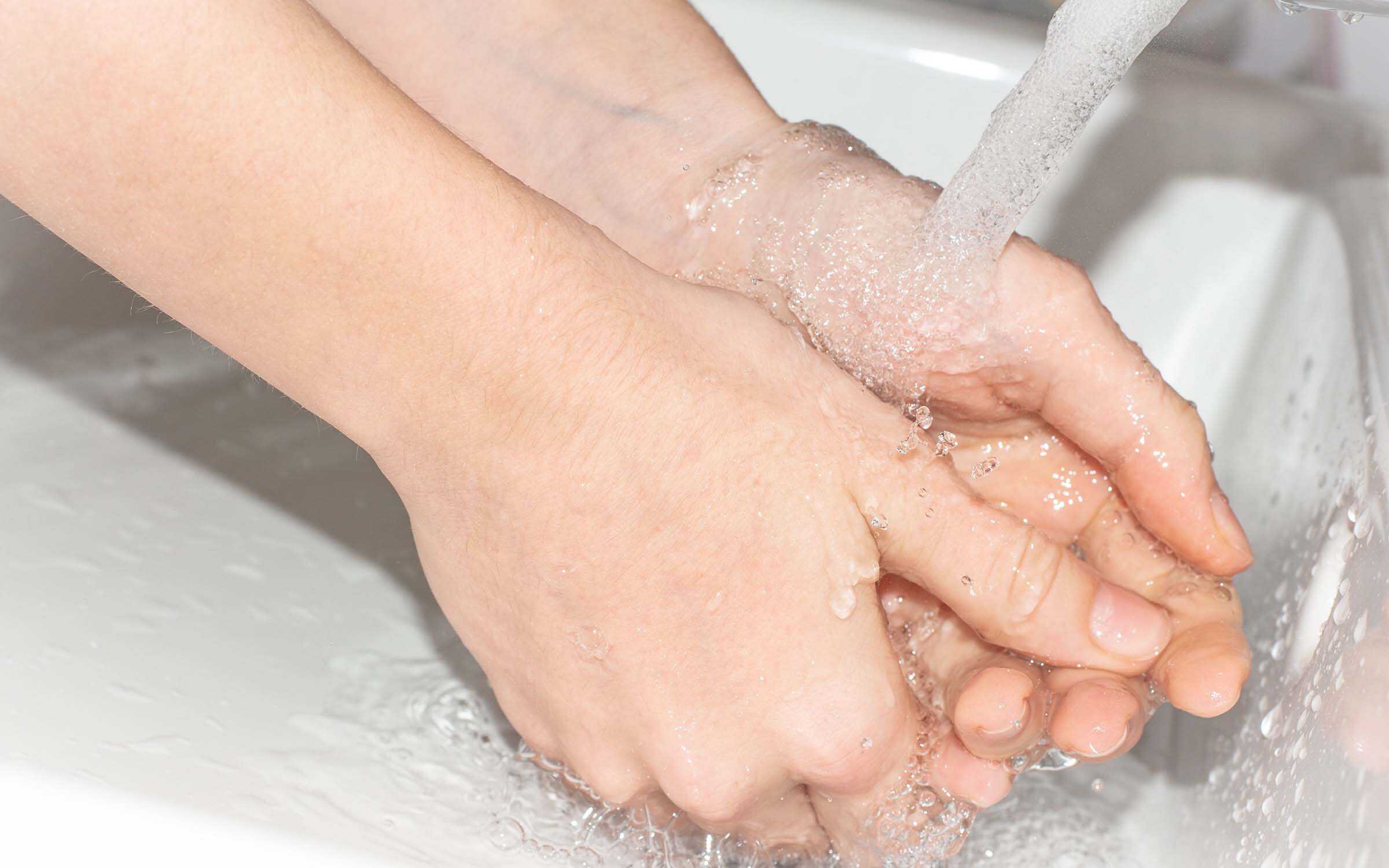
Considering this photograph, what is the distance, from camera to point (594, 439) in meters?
0.64

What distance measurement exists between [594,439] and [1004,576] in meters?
0.24

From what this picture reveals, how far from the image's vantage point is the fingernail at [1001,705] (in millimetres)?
703

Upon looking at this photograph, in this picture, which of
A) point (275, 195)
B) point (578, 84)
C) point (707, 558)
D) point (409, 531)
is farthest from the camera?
point (409, 531)

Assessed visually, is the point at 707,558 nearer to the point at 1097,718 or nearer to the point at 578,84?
the point at 1097,718

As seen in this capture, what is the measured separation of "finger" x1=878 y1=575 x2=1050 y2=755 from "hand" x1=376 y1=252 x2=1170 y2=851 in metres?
0.03

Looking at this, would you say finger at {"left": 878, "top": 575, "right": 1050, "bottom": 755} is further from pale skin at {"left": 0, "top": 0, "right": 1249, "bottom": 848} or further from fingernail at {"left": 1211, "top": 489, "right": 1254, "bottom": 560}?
fingernail at {"left": 1211, "top": 489, "right": 1254, "bottom": 560}

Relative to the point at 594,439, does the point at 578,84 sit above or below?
above

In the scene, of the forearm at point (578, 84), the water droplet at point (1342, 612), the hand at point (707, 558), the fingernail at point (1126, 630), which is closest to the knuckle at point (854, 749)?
the hand at point (707, 558)

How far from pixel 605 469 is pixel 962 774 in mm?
274

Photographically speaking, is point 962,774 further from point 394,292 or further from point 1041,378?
point 394,292

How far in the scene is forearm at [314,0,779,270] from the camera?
880 millimetres

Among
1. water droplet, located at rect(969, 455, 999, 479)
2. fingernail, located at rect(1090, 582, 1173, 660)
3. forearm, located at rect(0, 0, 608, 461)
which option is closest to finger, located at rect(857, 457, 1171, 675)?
fingernail, located at rect(1090, 582, 1173, 660)

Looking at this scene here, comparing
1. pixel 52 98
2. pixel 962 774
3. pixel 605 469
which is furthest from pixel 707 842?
pixel 52 98

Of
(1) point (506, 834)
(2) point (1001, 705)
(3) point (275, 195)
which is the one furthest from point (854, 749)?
(3) point (275, 195)
